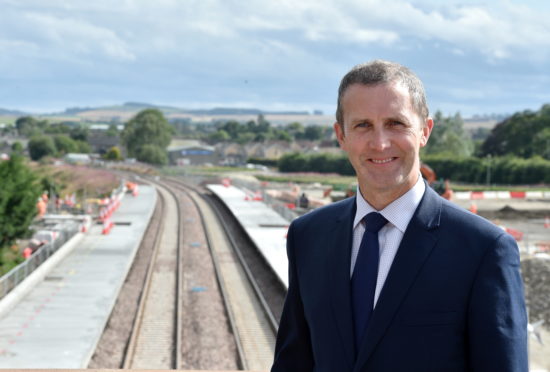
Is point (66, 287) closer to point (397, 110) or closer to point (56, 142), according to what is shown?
point (397, 110)

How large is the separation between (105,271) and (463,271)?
77.9ft

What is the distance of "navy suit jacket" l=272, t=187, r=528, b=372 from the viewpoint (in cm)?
262

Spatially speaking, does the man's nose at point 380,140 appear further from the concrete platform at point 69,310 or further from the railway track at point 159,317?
the railway track at point 159,317

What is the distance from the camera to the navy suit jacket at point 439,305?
2.62 metres

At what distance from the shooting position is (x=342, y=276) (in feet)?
9.77

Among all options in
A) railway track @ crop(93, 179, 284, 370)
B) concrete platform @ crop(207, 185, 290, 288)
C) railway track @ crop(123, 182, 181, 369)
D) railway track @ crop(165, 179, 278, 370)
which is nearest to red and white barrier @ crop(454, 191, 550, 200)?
concrete platform @ crop(207, 185, 290, 288)

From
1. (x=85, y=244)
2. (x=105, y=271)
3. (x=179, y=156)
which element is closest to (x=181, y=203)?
(x=85, y=244)

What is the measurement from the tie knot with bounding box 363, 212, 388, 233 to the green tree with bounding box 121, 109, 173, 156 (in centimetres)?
12492

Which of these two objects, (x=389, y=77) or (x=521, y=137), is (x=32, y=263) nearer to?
(x=389, y=77)

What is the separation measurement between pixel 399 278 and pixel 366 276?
0.59ft

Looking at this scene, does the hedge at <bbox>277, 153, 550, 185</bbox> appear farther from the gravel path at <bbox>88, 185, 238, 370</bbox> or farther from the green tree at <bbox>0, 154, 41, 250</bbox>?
the green tree at <bbox>0, 154, 41, 250</bbox>

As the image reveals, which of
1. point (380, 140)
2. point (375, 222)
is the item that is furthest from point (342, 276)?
point (380, 140)

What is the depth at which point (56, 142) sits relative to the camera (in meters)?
159

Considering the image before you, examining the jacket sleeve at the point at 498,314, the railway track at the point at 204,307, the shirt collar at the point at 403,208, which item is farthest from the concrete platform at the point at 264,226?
the jacket sleeve at the point at 498,314
